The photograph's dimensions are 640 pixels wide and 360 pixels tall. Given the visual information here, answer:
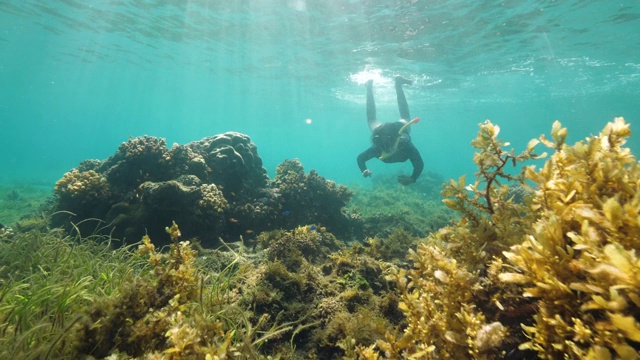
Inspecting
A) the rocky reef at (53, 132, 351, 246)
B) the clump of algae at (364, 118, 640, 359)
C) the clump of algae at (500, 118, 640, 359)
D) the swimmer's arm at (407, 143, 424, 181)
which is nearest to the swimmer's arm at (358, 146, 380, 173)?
the swimmer's arm at (407, 143, 424, 181)

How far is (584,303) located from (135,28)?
98.2 ft

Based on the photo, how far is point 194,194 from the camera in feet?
24.6

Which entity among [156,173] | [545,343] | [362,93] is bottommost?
[545,343]

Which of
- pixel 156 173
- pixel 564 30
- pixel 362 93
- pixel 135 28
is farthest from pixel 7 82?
pixel 564 30

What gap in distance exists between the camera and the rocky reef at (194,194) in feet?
24.2

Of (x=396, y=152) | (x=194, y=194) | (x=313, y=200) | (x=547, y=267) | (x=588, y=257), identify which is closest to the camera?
(x=588, y=257)

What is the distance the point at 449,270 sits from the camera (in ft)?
7.51

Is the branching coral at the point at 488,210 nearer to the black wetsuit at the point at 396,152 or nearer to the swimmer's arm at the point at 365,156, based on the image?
the black wetsuit at the point at 396,152

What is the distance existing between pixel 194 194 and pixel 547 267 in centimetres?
746

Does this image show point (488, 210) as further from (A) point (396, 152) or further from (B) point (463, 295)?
(A) point (396, 152)

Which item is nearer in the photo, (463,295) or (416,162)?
(463,295)

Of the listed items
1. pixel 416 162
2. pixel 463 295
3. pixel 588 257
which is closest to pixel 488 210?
pixel 463 295

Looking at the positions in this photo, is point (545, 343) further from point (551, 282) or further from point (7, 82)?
point (7, 82)

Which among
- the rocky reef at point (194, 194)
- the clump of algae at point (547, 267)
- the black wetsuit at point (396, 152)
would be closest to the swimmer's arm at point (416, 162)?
the black wetsuit at point (396, 152)
